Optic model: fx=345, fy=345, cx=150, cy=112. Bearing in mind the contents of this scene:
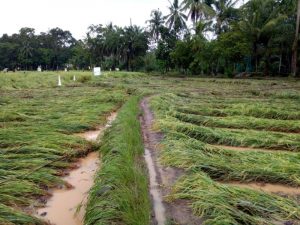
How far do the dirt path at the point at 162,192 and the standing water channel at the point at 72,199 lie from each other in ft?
2.19

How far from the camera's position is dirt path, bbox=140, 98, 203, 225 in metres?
2.81

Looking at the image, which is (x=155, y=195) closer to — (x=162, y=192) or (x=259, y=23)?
(x=162, y=192)

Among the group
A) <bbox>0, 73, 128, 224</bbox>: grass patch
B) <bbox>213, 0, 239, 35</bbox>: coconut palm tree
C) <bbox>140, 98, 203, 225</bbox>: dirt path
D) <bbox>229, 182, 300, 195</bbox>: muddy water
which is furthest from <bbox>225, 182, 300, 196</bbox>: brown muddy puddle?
<bbox>213, 0, 239, 35</bbox>: coconut palm tree

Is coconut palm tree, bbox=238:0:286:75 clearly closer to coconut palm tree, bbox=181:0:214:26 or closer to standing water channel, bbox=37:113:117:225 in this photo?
coconut palm tree, bbox=181:0:214:26

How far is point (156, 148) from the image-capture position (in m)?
5.00

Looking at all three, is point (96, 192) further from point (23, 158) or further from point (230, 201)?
point (23, 158)

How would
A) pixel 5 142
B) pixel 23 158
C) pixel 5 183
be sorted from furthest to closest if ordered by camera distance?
pixel 5 142 → pixel 23 158 → pixel 5 183

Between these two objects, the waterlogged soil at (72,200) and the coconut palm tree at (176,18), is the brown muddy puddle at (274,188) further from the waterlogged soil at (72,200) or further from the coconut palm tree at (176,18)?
the coconut palm tree at (176,18)

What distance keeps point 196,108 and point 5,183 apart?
5927 mm

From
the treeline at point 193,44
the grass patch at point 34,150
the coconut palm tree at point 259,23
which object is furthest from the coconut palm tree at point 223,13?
the grass patch at point 34,150

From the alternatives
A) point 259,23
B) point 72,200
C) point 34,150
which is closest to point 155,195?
point 72,200

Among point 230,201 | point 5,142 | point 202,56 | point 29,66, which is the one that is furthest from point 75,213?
point 29,66

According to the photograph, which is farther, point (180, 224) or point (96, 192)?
point (96, 192)

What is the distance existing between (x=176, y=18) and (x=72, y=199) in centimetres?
3456
